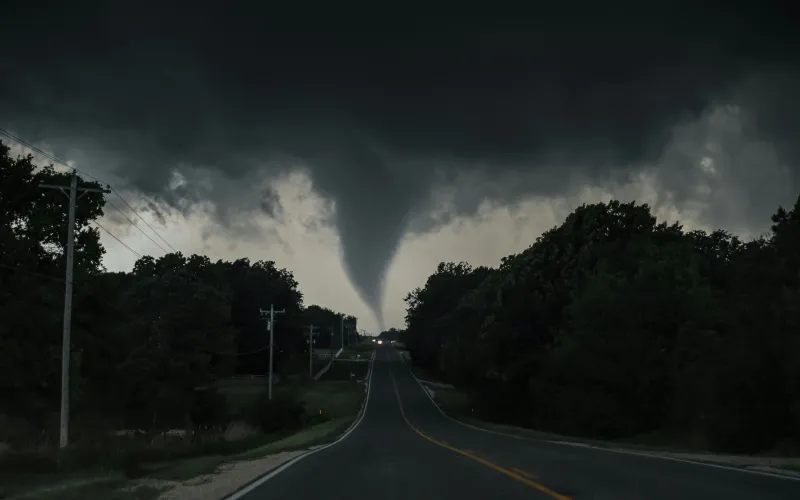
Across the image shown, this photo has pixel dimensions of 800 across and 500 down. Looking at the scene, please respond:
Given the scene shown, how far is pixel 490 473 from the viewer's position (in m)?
16.8

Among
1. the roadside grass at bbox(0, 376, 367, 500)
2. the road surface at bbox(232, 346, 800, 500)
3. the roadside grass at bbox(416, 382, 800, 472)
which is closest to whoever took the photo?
the road surface at bbox(232, 346, 800, 500)

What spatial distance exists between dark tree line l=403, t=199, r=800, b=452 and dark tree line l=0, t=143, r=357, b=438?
2629cm

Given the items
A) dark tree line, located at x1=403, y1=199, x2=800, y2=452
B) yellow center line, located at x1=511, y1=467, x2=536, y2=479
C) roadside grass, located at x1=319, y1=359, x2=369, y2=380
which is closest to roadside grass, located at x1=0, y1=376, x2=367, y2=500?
yellow center line, located at x1=511, y1=467, x2=536, y2=479

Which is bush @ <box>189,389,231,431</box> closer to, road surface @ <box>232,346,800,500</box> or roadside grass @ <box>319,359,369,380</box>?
road surface @ <box>232,346,800,500</box>

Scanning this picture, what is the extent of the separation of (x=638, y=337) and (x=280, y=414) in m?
28.5

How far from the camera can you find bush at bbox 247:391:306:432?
203 ft

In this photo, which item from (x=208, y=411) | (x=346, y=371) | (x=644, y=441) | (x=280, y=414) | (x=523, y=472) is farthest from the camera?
(x=346, y=371)

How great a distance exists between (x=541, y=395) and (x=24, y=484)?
5019cm

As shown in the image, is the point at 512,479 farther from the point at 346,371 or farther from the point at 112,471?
the point at 346,371

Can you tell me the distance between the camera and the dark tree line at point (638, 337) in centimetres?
3422

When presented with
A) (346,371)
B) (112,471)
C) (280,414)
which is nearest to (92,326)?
→ (280,414)

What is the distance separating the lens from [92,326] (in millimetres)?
50719

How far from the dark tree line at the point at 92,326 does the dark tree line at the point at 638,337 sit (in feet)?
86.2

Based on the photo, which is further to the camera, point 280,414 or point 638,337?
point 280,414
